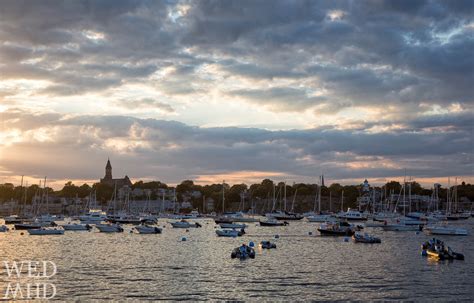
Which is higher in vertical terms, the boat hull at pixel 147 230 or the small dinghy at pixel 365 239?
the small dinghy at pixel 365 239

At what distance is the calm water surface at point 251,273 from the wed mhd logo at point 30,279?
44.9 inches

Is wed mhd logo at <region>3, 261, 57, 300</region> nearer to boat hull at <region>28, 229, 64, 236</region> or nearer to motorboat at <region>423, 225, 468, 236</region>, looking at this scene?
boat hull at <region>28, 229, 64, 236</region>

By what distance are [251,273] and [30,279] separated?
83.2 ft

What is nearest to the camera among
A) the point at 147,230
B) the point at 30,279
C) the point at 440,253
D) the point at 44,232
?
the point at 30,279

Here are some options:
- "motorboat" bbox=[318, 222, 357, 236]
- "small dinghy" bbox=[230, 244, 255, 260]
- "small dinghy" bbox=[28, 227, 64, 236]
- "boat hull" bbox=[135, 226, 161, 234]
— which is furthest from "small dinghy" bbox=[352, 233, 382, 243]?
"small dinghy" bbox=[28, 227, 64, 236]

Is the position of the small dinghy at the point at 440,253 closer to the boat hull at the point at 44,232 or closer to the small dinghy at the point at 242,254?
the small dinghy at the point at 242,254

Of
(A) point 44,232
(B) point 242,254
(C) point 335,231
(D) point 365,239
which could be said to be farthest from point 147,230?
(B) point 242,254

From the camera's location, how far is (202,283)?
63531mm

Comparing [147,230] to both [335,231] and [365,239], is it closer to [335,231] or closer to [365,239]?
[335,231]

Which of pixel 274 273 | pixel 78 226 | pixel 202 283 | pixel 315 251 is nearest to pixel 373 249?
pixel 315 251

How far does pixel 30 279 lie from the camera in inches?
2544

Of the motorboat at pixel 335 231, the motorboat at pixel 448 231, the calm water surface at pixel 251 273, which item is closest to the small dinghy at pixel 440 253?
the calm water surface at pixel 251 273

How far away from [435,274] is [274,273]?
1960cm

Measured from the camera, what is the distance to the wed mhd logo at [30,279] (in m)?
54.6
